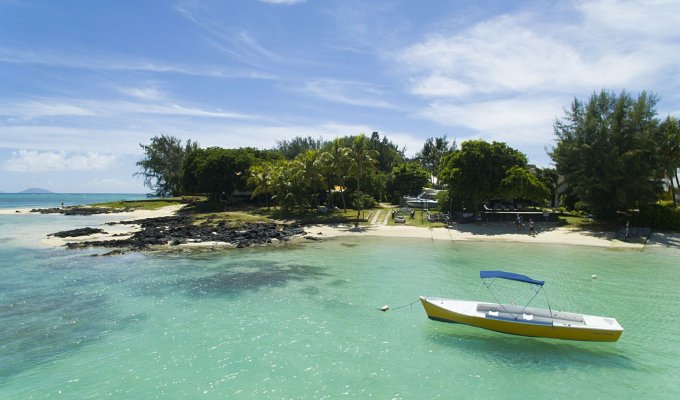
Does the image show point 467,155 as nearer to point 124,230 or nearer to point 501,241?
point 501,241

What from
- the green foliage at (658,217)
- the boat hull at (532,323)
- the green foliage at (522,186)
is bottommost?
the boat hull at (532,323)

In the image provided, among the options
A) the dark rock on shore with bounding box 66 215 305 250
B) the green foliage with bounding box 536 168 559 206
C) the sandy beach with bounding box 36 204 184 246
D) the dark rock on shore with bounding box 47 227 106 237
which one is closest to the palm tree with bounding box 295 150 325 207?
the dark rock on shore with bounding box 66 215 305 250

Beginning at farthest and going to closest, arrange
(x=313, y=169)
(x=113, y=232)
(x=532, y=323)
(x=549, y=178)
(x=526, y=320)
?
(x=549, y=178) < (x=313, y=169) < (x=113, y=232) < (x=526, y=320) < (x=532, y=323)

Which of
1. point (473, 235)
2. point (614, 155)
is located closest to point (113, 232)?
point (473, 235)

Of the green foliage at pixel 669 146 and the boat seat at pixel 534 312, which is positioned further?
the green foliage at pixel 669 146

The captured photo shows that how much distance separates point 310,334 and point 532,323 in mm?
10331

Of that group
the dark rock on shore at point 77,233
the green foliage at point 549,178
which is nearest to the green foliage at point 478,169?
the green foliage at point 549,178

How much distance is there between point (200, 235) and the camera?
158 ft

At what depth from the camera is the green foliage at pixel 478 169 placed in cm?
5159

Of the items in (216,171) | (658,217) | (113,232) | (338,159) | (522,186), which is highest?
(338,159)

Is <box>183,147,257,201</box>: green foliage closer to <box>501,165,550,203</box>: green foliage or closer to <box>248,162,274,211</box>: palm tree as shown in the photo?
<box>248,162,274,211</box>: palm tree

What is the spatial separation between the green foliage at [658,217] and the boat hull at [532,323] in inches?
1519

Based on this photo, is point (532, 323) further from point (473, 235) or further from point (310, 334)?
point (473, 235)

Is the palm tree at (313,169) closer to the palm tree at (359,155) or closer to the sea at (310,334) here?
the palm tree at (359,155)
